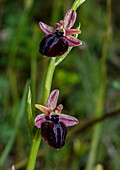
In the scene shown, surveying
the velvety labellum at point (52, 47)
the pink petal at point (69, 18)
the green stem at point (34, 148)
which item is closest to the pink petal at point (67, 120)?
the green stem at point (34, 148)

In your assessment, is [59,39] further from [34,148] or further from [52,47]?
[34,148]

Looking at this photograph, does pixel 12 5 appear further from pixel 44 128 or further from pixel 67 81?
pixel 44 128

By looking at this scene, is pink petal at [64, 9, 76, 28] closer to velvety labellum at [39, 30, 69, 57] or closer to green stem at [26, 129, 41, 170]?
velvety labellum at [39, 30, 69, 57]

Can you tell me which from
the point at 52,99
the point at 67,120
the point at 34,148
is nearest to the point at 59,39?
the point at 52,99

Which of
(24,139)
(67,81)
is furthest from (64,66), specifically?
(24,139)

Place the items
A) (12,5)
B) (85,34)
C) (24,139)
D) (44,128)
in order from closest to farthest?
(44,128)
(24,139)
(85,34)
(12,5)

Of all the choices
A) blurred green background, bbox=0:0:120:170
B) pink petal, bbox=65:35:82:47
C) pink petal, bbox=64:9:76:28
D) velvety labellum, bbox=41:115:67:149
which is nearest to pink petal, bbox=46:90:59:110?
velvety labellum, bbox=41:115:67:149

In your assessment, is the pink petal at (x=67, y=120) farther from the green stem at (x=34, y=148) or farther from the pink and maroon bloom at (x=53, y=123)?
the green stem at (x=34, y=148)
